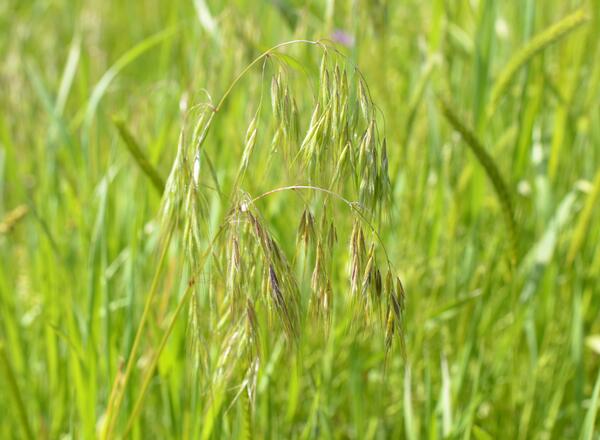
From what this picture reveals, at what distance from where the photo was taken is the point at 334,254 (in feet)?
2.74

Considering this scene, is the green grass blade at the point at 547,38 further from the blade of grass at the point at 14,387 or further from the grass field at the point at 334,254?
the blade of grass at the point at 14,387

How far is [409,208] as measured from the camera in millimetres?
1129

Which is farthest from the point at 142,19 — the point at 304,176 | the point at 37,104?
the point at 304,176

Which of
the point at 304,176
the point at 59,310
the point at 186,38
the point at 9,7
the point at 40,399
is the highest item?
the point at 9,7

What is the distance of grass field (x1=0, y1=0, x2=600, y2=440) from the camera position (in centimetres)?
58

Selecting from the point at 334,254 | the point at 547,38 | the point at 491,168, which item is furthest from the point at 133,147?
the point at 547,38

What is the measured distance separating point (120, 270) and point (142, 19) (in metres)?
1.86

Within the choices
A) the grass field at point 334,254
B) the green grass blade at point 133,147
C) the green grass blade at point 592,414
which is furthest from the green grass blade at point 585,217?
the green grass blade at point 133,147

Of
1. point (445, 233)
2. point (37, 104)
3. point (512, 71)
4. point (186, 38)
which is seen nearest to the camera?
point (512, 71)

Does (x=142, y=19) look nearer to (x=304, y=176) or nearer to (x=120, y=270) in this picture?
(x=120, y=270)

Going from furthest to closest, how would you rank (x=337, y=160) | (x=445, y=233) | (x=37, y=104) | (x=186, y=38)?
(x=37, y=104), (x=186, y=38), (x=445, y=233), (x=337, y=160)

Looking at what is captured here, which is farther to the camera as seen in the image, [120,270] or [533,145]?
[120,270]

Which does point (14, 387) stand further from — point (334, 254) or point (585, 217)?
point (585, 217)

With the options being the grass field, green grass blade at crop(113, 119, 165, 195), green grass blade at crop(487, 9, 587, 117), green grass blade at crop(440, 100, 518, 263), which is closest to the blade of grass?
the grass field
